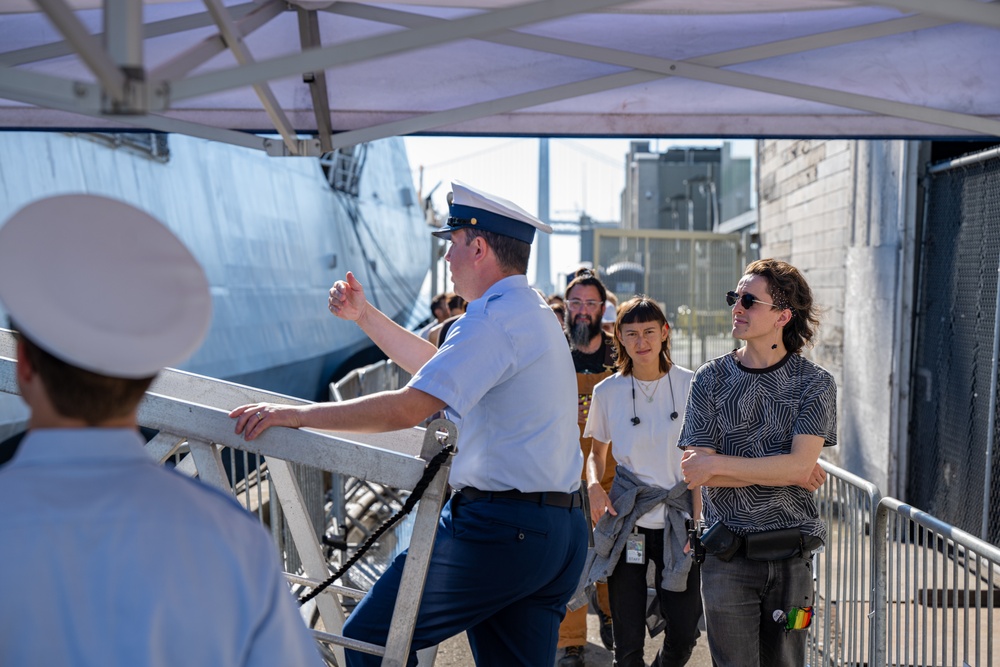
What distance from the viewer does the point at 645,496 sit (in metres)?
4.40

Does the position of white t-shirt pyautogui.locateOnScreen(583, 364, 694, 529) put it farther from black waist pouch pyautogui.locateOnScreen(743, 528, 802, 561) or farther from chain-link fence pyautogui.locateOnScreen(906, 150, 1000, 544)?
chain-link fence pyautogui.locateOnScreen(906, 150, 1000, 544)

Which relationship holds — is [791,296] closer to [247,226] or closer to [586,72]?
[586,72]

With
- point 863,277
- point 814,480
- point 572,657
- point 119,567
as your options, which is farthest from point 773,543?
point 863,277

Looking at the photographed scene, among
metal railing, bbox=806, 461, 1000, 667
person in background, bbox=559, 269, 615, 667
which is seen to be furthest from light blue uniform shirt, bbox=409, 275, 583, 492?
person in background, bbox=559, 269, 615, 667

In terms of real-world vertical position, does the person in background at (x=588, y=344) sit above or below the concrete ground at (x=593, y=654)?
above

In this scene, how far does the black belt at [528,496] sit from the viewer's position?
2.90 m

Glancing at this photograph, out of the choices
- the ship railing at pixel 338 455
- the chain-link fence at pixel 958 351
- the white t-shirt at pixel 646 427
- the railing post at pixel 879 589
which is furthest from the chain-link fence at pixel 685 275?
the ship railing at pixel 338 455

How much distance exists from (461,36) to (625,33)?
6.18 feet

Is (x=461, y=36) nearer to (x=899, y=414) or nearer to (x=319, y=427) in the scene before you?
A: (x=319, y=427)

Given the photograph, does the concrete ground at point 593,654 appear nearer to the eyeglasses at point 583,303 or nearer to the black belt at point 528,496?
the eyeglasses at point 583,303

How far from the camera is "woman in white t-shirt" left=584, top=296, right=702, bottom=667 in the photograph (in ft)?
14.0

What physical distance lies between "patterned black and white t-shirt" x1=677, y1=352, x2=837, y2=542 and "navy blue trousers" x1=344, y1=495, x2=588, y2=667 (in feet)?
2.44

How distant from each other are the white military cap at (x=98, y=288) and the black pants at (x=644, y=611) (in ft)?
10.9

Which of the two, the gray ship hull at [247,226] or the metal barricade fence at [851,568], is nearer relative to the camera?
the metal barricade fence at [851,568]
